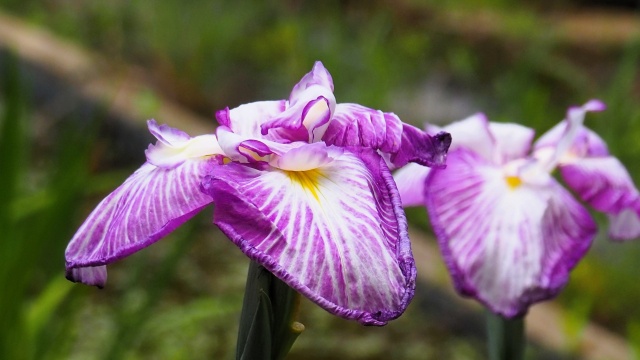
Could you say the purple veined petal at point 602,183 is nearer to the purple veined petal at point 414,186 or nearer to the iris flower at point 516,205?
the iris flower at point 516,205

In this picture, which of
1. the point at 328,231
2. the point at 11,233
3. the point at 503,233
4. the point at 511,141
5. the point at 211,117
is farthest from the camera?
the point at 211,117

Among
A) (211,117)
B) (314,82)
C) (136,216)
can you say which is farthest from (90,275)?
(211,117)

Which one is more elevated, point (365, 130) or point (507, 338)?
point (365, 130)

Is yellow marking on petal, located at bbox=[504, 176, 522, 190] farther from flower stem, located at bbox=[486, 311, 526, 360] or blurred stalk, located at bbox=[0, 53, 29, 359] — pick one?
blurred stalk, located at bbox=[0, 53, 29, 359]

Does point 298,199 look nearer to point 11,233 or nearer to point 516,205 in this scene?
point 516,205

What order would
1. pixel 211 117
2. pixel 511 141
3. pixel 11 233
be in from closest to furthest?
pixel 511 141 → pixel 11 233 → pixel 211 117

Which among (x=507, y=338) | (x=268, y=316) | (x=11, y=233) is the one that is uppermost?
(x=268, y=316)

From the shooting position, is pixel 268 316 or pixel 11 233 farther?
pixel 11 233
